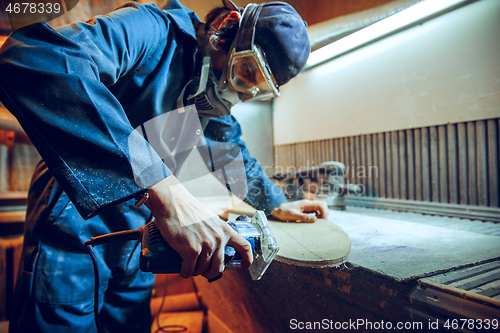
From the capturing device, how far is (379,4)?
1.09 meters

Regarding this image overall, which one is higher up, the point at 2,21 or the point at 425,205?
the point at 2,21

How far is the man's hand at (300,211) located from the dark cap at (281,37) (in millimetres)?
667

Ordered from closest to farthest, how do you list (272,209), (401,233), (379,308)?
1. (379,308)
2. (401,233)
3. (272,209)

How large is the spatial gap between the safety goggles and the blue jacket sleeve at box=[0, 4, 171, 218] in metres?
0.49

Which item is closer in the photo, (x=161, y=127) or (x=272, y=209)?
(x=161, y=127)

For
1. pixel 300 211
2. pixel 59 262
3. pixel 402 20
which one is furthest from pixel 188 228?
pixel 402 20

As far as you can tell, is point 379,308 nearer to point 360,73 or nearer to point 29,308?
point 29,308

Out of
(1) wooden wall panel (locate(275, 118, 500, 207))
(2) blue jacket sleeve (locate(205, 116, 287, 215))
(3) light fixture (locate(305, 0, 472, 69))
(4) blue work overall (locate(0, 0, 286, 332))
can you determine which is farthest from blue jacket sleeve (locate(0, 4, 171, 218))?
(1) wooden wall panel (locate(275, 118, 500, 207))

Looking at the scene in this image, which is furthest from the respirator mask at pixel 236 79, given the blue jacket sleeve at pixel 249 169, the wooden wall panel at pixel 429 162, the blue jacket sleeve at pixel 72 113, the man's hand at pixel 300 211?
the wooden wall panel at pixel 429 162

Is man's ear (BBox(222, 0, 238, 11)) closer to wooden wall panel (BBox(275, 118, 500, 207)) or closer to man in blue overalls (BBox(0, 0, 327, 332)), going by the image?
man in blue overalls (BBox(0, 0, 327, 332))

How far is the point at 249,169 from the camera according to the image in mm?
1359

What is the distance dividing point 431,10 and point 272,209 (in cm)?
149

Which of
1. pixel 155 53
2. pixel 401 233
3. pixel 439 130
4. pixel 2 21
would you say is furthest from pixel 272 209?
pixel 2 21

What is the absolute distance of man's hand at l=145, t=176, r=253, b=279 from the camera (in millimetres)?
563
